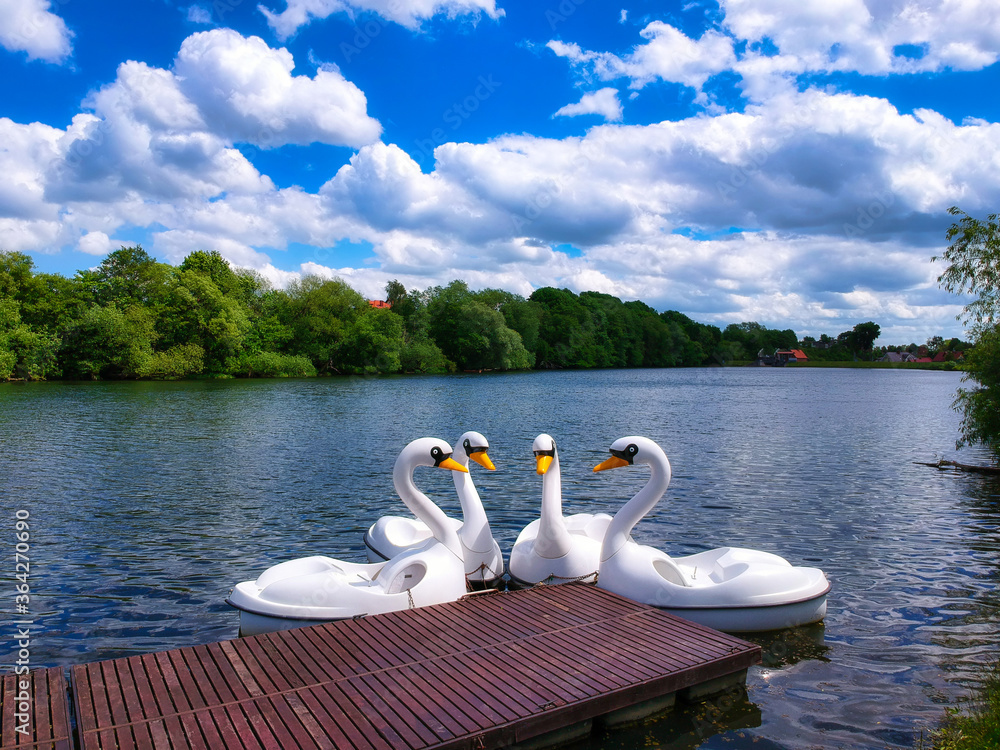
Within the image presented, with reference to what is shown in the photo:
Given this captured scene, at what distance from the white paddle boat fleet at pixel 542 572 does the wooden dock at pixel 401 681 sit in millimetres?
390

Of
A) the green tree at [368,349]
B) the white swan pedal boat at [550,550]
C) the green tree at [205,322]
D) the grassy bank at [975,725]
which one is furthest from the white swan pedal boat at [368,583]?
the green tree at [368,349]

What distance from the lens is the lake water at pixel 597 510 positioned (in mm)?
7020

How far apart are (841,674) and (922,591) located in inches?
139

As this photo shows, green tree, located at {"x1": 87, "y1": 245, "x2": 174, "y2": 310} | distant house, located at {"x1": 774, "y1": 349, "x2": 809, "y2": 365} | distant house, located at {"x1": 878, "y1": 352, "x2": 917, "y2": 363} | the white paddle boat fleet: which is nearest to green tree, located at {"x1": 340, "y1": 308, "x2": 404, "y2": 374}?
green tree, located at {"x1": 87, "y1": 245, "x2": 174, "y2": 310}

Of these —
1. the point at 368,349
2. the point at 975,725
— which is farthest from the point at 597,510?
the point at 368,349

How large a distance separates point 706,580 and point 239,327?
230 ft

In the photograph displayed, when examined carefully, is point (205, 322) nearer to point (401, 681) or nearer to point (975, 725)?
point (401, 681)

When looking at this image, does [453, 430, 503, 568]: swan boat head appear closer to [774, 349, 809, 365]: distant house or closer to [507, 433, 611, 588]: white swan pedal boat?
[507, 433, 611, 588]: white swan pedal boat

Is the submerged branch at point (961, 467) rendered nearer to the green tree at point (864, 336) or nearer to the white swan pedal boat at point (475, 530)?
the white swan pedal boat at point (475, 530)

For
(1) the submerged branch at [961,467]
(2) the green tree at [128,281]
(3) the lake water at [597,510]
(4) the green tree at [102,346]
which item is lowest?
(3) the lake water at [597,510]

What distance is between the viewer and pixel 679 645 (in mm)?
6758

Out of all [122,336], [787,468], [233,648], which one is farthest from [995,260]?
[122,336]

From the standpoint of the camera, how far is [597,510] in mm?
14930

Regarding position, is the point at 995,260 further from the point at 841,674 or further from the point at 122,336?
the point at 122,336
